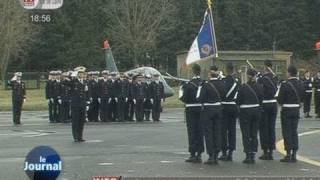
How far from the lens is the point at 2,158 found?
14914mm

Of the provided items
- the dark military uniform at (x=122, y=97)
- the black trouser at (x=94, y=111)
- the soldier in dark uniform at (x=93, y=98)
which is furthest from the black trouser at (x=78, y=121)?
the dark military uniform at (x=122, y=97)

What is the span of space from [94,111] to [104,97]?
78 centimetres

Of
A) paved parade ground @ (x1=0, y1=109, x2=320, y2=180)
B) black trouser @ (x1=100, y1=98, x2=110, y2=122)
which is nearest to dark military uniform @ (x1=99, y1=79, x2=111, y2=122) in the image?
black trouser @ (x1=100, y1=98, x2=110, y2=122)

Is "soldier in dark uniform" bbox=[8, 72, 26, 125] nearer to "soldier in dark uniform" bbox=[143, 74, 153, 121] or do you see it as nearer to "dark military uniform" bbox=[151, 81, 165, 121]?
"soldier in dark uniform" bbox=[143, 74, 153, 121]

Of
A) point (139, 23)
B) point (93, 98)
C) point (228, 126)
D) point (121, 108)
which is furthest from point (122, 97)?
point (139, 23)

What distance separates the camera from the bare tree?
6906 cm

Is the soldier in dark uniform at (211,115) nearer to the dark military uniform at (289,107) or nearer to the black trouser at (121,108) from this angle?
the dark military uniform at (289,107)

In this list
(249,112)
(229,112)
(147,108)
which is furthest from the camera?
(147,108)

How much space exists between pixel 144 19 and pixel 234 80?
5581 centimetres

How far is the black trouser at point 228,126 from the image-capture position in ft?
Result: 48.3

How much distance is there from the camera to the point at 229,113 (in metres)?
14.8

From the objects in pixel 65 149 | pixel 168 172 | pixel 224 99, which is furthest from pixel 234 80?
pixel 65 149

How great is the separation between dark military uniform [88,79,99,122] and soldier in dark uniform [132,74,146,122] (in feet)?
4.87

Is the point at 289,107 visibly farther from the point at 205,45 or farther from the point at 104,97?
the point at 104,97
